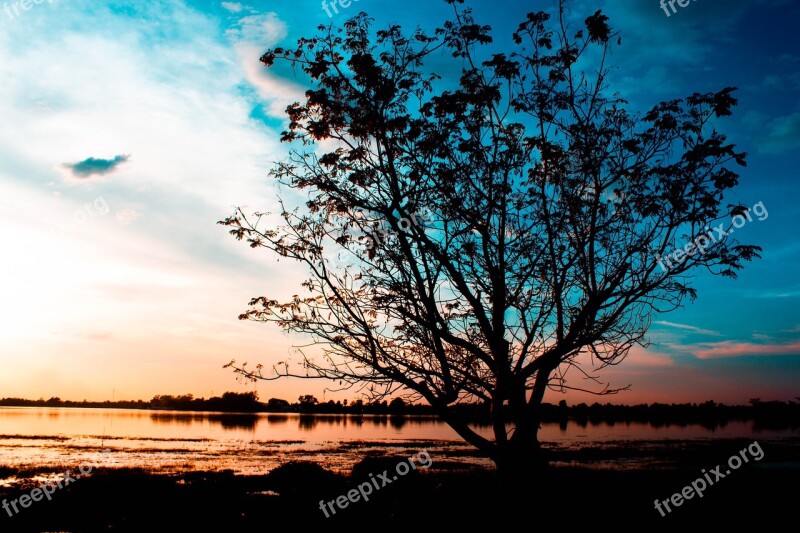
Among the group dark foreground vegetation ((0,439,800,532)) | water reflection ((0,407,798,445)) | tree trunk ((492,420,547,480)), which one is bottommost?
water reflection ((0,407,798,445))

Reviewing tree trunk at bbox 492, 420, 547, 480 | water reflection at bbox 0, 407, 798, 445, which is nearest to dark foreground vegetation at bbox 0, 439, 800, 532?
tree trunk at bbox 492, 420, 547, 480

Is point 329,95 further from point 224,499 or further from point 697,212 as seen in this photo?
point 224,499

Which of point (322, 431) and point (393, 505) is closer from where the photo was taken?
point (393, 505)

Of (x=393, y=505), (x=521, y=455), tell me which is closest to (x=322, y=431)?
(x=393, y=505)

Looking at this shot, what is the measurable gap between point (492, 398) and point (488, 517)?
3.21m

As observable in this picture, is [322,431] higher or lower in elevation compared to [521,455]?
lower

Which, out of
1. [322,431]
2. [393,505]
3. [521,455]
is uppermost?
[521,455]

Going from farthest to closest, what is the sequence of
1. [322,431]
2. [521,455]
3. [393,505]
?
[322,431], [393,505], [521,455]

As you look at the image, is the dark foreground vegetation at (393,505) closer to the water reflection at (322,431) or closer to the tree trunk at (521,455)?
the tree trunk at (521,455)

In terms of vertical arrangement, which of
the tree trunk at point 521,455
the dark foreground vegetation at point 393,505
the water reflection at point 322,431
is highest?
the tree trunk at point 521,455

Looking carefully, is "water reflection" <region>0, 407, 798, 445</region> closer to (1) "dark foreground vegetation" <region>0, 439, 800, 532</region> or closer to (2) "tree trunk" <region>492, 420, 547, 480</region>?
(1) "dark foreground vegetation" <region>0, 439, 800, 532</region>

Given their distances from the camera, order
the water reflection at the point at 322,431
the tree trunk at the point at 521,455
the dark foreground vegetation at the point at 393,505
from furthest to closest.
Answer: the water reflection at the point at 322,431 < the dark foreground vegetation at the point at 393,505 < the tree trunk at the point at 521,455

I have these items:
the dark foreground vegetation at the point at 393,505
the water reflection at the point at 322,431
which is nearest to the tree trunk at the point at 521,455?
the dark foreground vegetation at the point at 393,505

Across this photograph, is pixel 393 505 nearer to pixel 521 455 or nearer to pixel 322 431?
pixel 521 455
